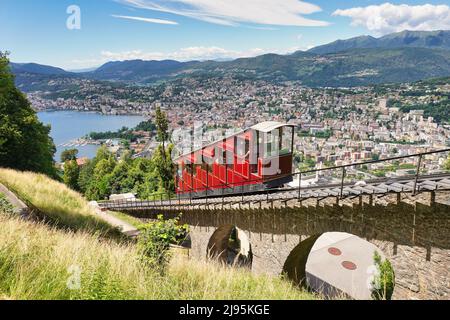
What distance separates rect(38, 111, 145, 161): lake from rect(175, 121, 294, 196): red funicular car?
7057cm

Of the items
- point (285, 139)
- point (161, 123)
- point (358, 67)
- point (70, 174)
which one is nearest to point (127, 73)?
point (358, 67)

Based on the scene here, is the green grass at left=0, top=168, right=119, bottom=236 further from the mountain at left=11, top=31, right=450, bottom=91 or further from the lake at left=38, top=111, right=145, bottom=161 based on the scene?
the mountain at left=11, top=31, right=450, bottom=91

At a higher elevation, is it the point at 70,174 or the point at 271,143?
the point at 271,143

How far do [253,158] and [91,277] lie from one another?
8826 millimetres

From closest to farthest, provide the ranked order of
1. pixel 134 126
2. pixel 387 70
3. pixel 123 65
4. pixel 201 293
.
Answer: pixel 201 293
pixel 134 126
pixel 387 70
pixel 123 65

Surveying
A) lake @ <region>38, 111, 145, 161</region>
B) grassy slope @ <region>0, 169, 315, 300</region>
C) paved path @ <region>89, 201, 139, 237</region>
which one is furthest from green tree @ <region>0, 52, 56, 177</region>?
lake @ <region>38, 111, 145, 161</region>

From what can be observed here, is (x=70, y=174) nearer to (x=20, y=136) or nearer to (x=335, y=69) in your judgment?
(x=20, y=136)

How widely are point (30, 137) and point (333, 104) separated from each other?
76041 millimetres

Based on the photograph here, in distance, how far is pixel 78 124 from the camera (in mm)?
93625

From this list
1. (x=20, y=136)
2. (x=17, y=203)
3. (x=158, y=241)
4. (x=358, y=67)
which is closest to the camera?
(x=158, y=241)

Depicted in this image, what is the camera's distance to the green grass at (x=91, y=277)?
3146 millimetres

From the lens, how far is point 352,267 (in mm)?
17984
